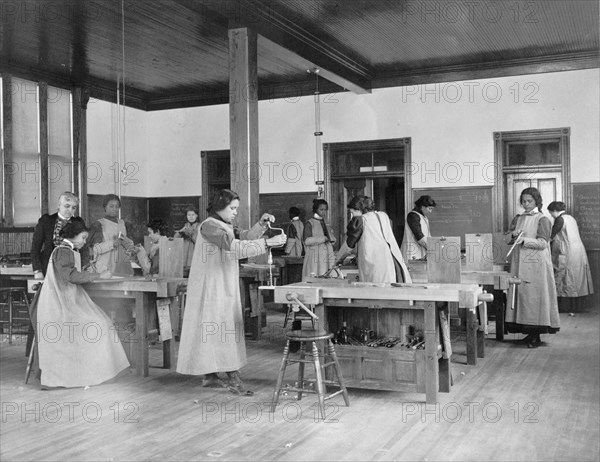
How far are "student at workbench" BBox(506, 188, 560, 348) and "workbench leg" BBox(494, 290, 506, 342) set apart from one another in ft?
0.95

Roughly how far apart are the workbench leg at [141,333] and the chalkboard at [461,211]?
20.9 feet

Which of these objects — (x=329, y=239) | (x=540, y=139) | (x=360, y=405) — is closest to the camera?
(x=360, y=405)

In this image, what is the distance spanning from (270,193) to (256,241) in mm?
7305

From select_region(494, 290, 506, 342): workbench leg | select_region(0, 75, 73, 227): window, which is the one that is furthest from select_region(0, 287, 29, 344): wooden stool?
select_region(494, 290, 506, 342): workbench leg

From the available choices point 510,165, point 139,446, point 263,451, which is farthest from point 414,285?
point 510,165

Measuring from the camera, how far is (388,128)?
38.6 feet

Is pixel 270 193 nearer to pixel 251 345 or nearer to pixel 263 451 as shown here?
pixel 251 345

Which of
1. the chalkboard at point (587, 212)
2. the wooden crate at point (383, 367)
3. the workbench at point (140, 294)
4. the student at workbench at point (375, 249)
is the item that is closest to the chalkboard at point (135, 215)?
the workbench at point (140, 294)

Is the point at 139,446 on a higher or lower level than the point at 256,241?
lower

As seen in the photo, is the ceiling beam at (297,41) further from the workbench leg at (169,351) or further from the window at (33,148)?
the window at (33,148)

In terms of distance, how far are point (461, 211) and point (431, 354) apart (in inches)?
257

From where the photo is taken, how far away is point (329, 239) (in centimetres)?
952

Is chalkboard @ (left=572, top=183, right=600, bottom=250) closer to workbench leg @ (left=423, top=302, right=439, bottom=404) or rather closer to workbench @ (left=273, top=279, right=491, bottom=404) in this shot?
workbench @ (left=273, top=279, right=491, bottom=404)

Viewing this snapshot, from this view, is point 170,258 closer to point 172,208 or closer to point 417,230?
point 417,230
